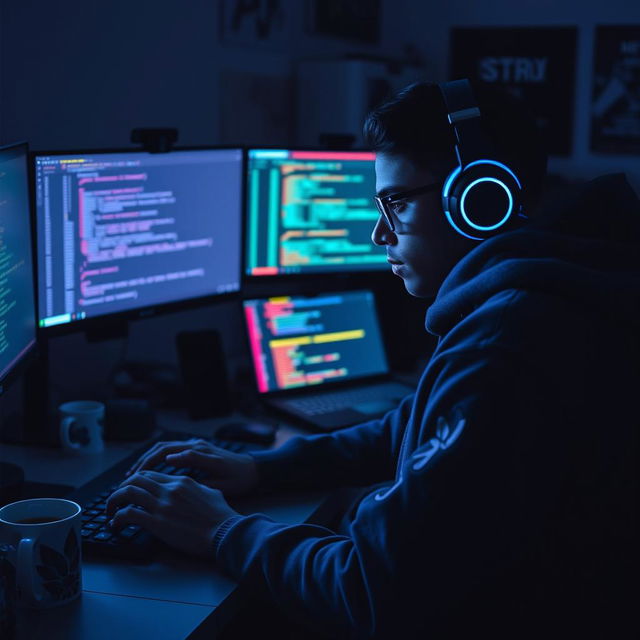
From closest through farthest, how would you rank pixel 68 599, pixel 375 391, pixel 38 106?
pixel 68 599, pixel 38 106, pixel 375 391

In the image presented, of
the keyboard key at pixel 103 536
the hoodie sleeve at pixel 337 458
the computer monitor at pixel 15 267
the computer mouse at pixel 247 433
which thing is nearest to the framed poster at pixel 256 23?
the computer monitor at pixel 15 267

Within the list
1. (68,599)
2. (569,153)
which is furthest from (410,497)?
(569,153)

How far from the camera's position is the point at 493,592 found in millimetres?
942

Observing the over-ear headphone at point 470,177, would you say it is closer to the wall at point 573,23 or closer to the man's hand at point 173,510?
the man's hand at point 173,510

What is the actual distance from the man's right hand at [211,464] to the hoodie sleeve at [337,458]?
29 millimetres

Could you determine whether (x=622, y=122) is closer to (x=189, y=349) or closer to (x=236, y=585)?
(x=189, y=349)

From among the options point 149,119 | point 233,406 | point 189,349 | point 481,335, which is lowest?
point 233,406

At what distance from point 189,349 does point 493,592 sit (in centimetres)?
99

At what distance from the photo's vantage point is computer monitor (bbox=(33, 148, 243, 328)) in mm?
1549

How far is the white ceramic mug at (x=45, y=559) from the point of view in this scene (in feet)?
3.19

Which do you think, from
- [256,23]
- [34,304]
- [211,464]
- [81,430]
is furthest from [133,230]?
[256,23]

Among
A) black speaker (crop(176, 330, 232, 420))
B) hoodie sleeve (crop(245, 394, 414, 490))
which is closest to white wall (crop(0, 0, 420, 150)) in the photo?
black speaker (crop(176, 330, 232, 420))

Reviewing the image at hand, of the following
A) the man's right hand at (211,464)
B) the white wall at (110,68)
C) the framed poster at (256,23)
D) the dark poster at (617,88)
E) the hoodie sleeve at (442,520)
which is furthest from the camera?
the dark poster at (617,88)

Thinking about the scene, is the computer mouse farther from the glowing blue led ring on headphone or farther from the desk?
the glowing blue led ring on headphone
